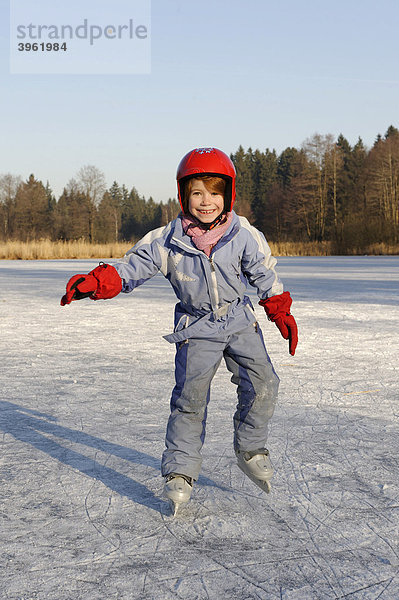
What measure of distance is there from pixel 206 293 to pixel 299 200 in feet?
196

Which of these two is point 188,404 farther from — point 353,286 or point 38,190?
point 38,190

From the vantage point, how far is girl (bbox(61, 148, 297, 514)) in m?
2.48

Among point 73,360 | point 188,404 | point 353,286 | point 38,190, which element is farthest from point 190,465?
point 38,190

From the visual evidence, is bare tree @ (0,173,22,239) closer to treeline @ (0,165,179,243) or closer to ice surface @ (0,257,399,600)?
treeline @ (0,165,179,243)

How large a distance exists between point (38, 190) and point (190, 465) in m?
82.1

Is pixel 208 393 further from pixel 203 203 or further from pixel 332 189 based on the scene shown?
pixel 332 189

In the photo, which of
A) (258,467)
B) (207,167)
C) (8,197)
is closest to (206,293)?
(207,167)

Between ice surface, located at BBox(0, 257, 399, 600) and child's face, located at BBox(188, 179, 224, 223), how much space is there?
109 cm

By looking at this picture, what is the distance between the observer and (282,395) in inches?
164

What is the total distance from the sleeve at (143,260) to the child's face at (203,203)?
0.47ft

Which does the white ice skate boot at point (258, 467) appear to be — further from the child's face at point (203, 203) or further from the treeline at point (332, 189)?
the treeline at point (332, 189)

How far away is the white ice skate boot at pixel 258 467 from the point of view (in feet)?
8.41

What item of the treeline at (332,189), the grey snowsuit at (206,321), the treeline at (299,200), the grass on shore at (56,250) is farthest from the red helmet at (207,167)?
the treeline at (332,189)

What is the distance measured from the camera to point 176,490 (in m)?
2.37
